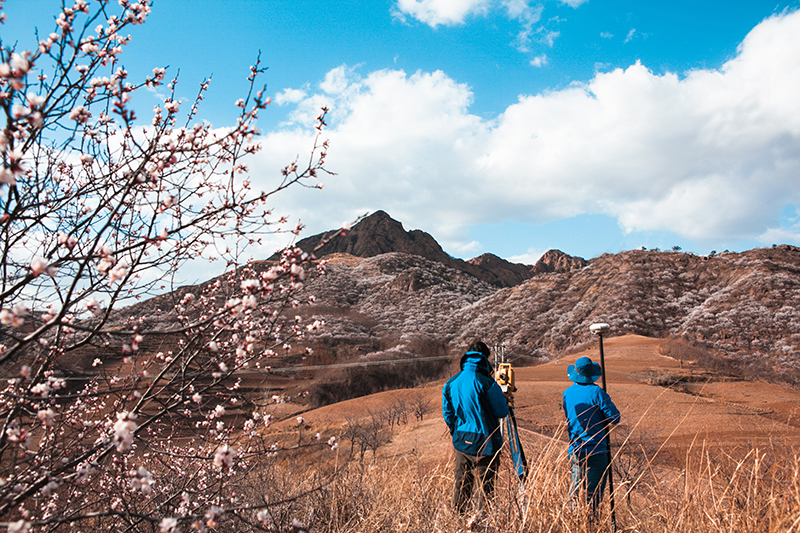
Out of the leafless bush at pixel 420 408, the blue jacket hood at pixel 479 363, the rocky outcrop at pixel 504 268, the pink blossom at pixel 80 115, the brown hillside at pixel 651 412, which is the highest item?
the rocky outcrop at pixel 504 268

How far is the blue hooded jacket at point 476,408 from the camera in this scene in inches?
150

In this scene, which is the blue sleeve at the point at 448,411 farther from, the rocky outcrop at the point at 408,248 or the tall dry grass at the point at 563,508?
the rocky outcrop at the point at 408,248

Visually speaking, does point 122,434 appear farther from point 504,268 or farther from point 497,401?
point 504,268

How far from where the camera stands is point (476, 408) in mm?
3893

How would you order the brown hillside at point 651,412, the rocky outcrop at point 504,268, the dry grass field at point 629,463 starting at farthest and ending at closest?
the rocky outcrop at point 504,268, the brown hillside at point 651,412, the dry grass field at point 629,463

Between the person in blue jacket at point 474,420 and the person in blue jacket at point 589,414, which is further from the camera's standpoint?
the person in blue jacket at point 474,420

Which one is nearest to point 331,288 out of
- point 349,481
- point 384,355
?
point 384,355

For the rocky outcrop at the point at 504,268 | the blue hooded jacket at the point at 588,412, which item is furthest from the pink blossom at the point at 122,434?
the rocky outcrop at the point at 504,268

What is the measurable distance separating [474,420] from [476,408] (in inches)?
4.7

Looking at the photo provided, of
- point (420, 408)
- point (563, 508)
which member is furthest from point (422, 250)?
A: point (563, 508)

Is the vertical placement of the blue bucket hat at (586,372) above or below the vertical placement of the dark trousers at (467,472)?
above

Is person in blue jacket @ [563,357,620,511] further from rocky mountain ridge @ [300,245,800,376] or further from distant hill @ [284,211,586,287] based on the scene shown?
distant hill @ [284,211,586,287]

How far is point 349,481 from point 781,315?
1103 inches

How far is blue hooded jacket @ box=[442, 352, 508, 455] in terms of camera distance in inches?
150
